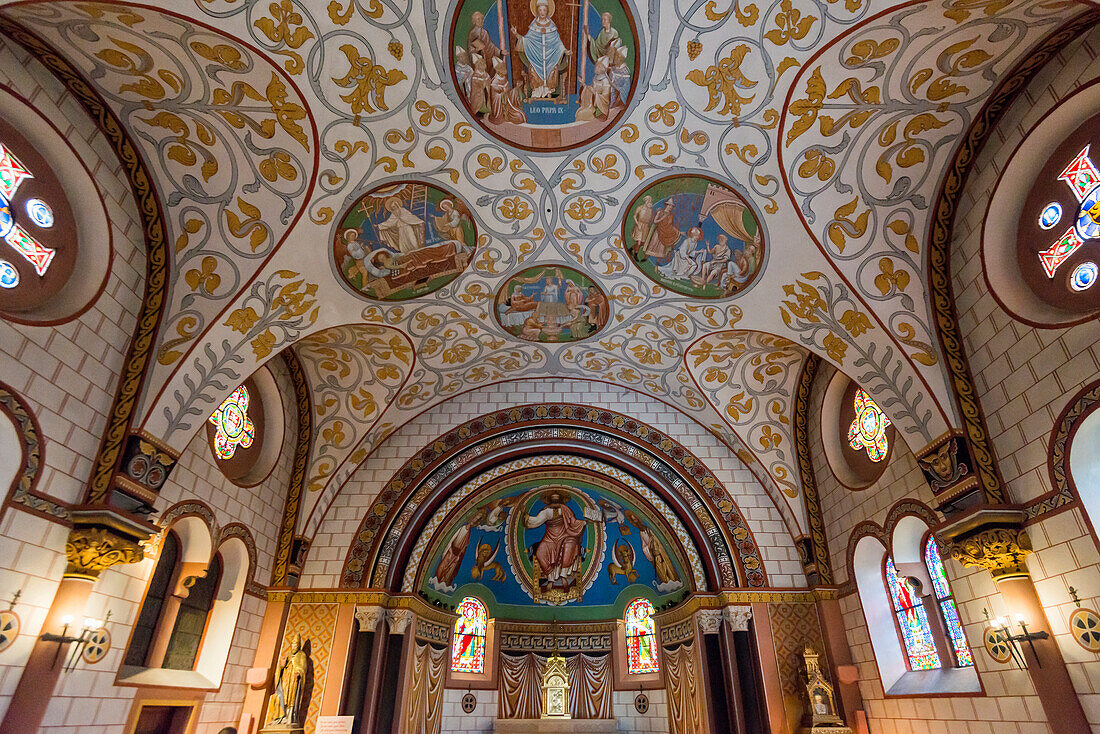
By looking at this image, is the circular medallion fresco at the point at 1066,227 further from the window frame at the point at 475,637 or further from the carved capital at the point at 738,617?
the window frame at the point at 475,637

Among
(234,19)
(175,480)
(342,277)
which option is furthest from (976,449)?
(175,480)

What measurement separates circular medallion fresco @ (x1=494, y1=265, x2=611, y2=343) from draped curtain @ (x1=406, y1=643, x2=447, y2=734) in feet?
24.3

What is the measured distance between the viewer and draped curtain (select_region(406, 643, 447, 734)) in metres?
12.6

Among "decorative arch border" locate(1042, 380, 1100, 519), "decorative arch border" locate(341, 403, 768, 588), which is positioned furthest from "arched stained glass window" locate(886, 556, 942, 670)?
"decorative arch border" locate(1042, 380, 1100, 519)

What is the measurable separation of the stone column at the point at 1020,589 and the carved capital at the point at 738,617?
499cm

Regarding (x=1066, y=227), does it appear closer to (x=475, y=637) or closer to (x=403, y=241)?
(x=403, y=241)

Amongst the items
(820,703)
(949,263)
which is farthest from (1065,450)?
(820,703)

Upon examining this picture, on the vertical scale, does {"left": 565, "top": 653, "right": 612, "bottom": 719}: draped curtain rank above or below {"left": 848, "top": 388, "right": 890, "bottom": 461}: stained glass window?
below

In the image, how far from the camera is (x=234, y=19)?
679 centimetres

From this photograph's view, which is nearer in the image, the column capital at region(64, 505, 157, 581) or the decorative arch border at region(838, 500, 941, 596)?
the column capital at region(64, 505, 157, 581)

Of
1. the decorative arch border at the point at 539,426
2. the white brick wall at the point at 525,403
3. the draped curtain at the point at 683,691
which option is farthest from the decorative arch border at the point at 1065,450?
the draped curtain at the point at 683,691

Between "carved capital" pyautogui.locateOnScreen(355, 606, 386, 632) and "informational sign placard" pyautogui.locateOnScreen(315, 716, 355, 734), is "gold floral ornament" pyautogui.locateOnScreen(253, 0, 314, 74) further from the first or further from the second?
"informational sign placard" pyautogui.locateOnScreen(315, 716, 355, 734)

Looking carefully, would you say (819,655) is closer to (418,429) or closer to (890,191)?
(890,191)

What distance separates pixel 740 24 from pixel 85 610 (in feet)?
35.9
